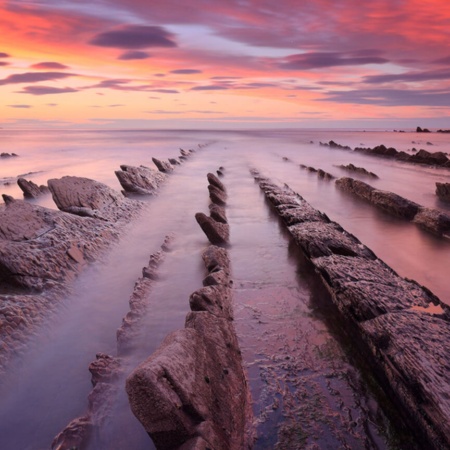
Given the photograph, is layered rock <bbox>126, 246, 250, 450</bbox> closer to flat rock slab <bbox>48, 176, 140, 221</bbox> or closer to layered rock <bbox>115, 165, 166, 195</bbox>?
flat rock slab <bbox>48, 176, 140, 221</bbox>

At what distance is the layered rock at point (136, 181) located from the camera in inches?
462

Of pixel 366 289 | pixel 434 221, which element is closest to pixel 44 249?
pixel 366 289

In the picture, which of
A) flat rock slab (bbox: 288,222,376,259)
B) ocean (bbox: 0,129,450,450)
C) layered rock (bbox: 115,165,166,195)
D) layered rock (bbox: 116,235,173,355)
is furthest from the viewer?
layered rock (bbox: 115,165,166,195)

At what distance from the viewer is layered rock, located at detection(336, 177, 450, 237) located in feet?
26.3

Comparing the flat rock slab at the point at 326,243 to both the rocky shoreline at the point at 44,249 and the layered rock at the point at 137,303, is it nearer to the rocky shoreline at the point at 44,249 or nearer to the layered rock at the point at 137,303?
the layered rock at the point at 137,303

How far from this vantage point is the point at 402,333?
3.18 m

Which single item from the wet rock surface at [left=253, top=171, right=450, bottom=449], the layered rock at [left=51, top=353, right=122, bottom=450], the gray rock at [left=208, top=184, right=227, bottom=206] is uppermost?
the wet rock surface at [left=253, top=171, right=450, bottom=449]

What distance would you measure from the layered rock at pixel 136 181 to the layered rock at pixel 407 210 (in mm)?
6802

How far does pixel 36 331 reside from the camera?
3912mm

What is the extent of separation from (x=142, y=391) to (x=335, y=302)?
109 inches

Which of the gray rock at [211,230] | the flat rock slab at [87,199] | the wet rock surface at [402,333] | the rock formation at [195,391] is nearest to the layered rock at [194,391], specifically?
the rock formation at [195,391]

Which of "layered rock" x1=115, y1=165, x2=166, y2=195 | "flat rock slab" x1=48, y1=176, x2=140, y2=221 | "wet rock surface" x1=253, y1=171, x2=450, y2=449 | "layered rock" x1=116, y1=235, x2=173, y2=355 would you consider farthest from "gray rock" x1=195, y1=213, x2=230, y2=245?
"layered rock" x1=115, y1=165, x2=166, y2=195

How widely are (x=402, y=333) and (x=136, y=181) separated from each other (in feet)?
33.4

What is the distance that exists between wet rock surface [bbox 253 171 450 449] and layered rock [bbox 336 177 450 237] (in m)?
3.80
